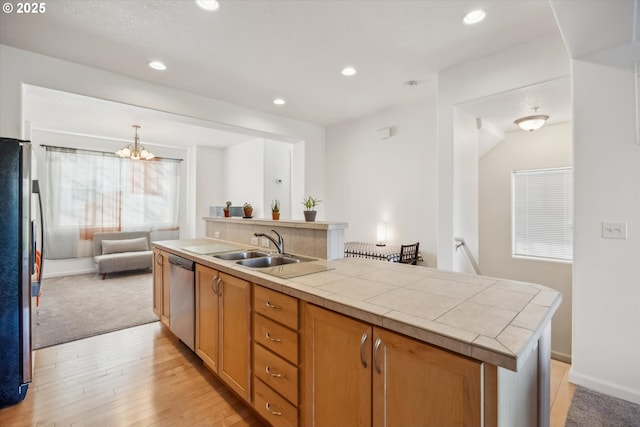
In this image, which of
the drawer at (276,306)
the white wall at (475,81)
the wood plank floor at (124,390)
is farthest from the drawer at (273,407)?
the white wall at (475,81)

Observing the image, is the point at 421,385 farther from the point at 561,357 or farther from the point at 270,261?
the point at 561,357

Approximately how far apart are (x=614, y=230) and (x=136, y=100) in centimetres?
448

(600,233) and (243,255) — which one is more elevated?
(600,233)

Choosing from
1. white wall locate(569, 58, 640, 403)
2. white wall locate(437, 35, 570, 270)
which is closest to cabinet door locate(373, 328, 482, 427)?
white wall locate(569, 58, 640, 403)

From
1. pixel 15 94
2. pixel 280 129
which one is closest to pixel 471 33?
pixel 280 129

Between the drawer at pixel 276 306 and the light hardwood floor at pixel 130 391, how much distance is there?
77cm

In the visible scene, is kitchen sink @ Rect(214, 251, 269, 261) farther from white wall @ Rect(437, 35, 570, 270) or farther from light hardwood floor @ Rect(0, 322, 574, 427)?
white wall @ Rect(437, 35, 570, 270)

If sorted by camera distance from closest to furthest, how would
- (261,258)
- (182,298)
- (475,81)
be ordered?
(261,258), (182,298), (475,81)

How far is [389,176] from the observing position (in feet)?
14.4

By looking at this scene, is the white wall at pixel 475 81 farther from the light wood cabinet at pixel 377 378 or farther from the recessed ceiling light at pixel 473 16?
the light wood cabinet at pixel 377 378

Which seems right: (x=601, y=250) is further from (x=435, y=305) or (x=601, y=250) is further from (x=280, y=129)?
(x=280, y=129)

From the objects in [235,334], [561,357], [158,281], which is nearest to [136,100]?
[158,281]

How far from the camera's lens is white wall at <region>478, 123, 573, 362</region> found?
12.0 ft

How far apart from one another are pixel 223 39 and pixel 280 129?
86.2 inches
